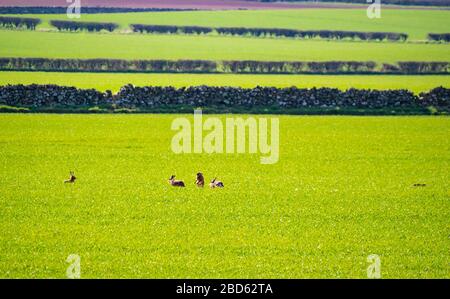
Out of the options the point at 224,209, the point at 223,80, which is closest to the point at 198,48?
the point at 223,80

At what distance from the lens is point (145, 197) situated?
58.5 feet

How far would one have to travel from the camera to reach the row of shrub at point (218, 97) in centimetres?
3741

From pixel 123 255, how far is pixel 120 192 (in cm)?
526

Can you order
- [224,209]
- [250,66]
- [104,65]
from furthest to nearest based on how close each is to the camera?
[250,66], [104,65], [224,209]

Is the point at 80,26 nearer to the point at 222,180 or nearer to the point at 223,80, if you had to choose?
the point at 223,80

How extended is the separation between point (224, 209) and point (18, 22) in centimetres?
7246

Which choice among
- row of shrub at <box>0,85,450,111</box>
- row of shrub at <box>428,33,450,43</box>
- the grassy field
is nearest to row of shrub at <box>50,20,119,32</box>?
row of shrub at <box>428,33,450,43</box>

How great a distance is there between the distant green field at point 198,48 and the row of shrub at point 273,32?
3.70m

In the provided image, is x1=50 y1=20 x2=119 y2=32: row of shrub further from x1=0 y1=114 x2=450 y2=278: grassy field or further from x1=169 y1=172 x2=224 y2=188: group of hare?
x1=169 y1=172 x2=224 y2=188: group of hare

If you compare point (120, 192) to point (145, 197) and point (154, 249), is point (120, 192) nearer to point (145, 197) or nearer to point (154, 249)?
point (145, 197)

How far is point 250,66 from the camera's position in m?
59.7

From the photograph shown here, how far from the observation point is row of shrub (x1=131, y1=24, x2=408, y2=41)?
84812 millimetres

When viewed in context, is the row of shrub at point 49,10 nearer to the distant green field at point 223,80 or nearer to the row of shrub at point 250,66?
the row of shrub at point 250,66

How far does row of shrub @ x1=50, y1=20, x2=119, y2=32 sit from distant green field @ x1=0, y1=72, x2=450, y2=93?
32.1 meters
